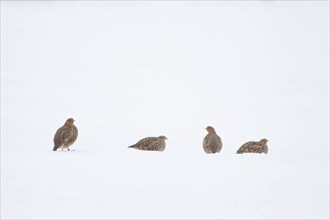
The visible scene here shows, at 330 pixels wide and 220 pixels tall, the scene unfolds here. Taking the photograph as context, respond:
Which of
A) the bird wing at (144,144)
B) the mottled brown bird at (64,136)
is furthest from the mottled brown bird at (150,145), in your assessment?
the mottled brown bird at (64,136)

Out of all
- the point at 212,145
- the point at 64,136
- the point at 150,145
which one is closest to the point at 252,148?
A: the point at 212,145

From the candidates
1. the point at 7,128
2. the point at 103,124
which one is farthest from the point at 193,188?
the point at 103,124

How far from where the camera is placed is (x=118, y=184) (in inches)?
329

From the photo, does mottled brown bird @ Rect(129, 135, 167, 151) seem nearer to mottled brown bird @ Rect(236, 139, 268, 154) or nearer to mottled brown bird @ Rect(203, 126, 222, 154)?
mottled brown bird @ Rect(203, 126, 222, 154)

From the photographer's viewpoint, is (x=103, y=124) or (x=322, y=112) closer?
(x=103, y=124)

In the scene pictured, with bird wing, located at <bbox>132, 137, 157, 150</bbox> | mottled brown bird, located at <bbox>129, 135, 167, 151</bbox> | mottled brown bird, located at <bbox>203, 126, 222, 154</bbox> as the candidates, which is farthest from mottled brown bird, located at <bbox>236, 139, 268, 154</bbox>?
bird wing, located at <bbox>132, 137, 157, 150</bbox>

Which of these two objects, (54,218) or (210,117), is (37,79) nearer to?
(210,117)

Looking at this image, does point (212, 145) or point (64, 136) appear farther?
point (212, 145)

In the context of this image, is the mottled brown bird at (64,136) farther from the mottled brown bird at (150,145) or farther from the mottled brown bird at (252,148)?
the mottled brown bird at (252,148)

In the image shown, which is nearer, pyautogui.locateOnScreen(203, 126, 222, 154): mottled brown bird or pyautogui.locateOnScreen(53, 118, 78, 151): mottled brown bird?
pyautogui.locateOnScreen(53, 118, 78, 151): mottled brown bird

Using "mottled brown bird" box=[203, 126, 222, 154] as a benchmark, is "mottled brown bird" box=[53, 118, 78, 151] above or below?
below

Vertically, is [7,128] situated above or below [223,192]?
above

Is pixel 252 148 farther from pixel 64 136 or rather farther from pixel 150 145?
pixel 64 136

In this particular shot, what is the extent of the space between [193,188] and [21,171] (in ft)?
6.46
